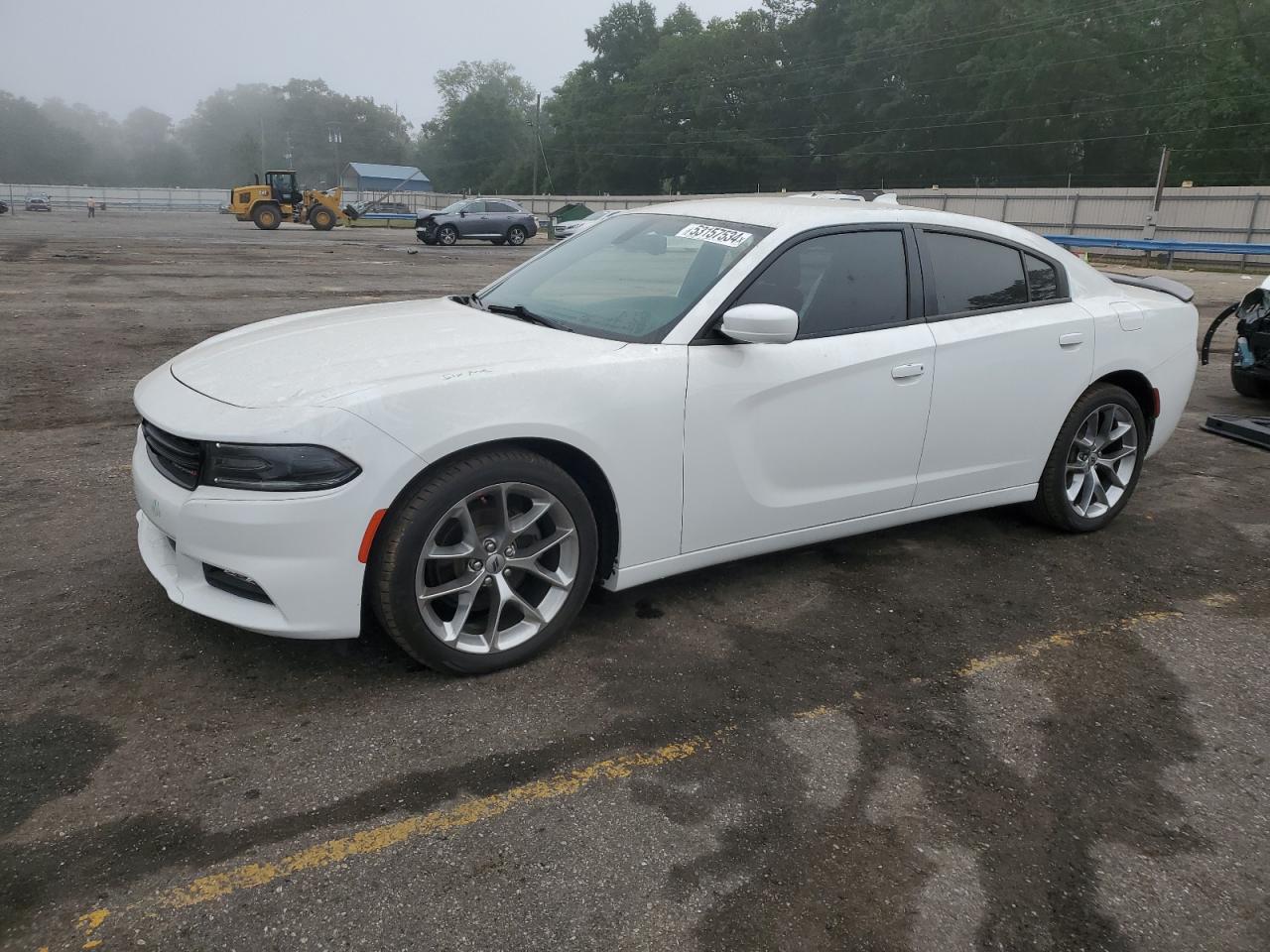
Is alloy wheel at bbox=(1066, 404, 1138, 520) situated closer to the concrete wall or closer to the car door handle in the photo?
the car door handle

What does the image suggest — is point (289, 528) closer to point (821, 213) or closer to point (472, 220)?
point (821, 213)

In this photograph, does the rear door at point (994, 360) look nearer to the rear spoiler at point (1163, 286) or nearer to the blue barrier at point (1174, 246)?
the rear spoiler at point (1163, 286)

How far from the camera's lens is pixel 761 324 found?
10.7 ft

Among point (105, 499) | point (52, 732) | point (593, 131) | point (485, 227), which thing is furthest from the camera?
point (593, 131)

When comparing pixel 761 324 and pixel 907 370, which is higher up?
pixel 761 324

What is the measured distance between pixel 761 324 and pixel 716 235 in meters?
0.73

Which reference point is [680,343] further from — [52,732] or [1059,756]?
[52,732]

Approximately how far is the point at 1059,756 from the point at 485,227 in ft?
103

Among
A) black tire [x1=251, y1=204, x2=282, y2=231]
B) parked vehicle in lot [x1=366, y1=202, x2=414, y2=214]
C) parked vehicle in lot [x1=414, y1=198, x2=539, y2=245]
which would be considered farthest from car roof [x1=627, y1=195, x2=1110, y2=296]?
parked vehicle in lot [x1=366, y1=202, x2=414, y2=214]

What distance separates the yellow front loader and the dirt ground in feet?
126

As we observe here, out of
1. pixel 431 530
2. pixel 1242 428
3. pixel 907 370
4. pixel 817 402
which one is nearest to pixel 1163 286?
pixel 907 370

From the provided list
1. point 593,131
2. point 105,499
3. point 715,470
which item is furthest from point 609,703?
point 593,131

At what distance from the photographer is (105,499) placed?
4777 millimetres

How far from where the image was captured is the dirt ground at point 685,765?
2199 millimetres
